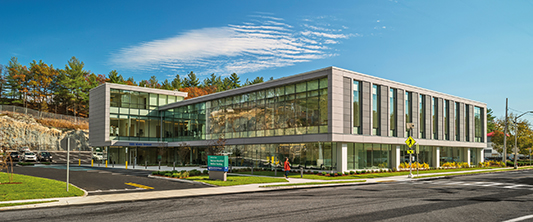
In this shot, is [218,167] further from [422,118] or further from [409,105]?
[422,118]

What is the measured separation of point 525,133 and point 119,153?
7307cm

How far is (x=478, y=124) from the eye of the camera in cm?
5206

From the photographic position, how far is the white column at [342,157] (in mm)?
→ 32375

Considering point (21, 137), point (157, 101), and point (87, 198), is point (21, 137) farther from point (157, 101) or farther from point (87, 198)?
point (87, 198)

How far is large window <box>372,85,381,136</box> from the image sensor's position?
118 ft

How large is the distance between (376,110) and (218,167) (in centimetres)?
1845

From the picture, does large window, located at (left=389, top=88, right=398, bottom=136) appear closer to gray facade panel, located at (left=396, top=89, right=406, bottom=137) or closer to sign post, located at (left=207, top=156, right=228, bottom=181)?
gray facade panel, located at (left=396, top=89, right=406, bottom=137)

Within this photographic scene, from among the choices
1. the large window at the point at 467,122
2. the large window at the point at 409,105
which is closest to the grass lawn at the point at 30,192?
the large window at the point at 409,105

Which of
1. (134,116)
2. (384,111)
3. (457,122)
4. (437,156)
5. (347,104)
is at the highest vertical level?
(347,104)

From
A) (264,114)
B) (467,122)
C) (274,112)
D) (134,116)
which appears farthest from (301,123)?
(134,116)

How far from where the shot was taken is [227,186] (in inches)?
846

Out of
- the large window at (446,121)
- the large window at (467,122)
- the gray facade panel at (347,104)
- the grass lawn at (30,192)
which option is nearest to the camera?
the grass lawn at (30,192)

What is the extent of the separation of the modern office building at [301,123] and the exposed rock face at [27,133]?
111 feet

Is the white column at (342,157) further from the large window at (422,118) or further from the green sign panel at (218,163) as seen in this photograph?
the large window at (422,118)
